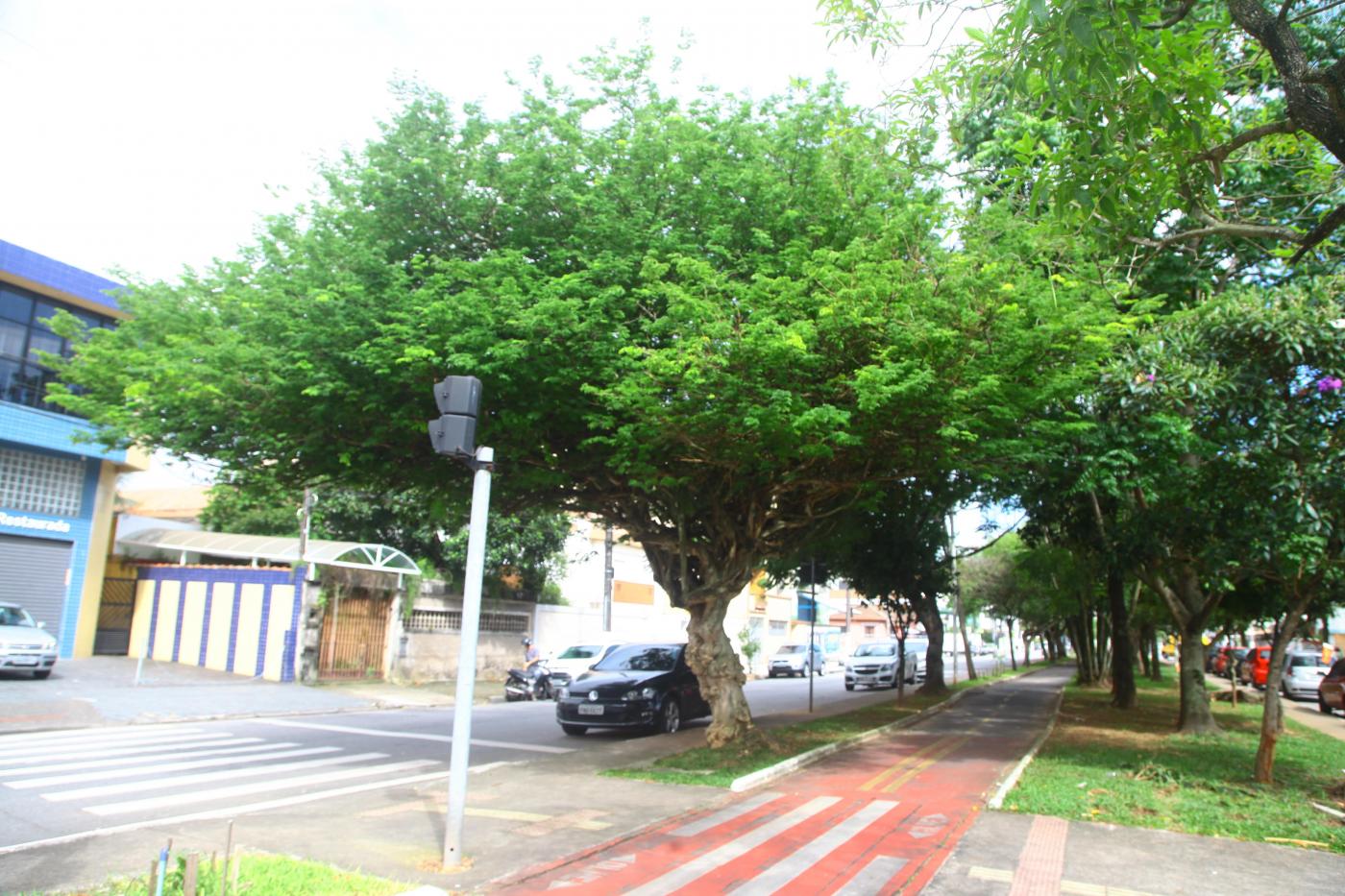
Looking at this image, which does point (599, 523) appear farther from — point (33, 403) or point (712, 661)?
point (33, 403)

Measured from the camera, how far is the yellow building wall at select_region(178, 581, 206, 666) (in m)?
24.9

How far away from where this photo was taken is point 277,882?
5.55 meters

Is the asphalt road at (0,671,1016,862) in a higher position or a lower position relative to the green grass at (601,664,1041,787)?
lower

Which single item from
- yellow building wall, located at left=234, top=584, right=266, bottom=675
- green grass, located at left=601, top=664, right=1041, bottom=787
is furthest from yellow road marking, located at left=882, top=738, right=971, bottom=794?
yellow building wall, located at left=234, top=584, right=266, bottom=675

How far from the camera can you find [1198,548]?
14125 millimetres

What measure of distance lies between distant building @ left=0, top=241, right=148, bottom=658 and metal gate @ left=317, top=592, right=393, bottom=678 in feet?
22.7

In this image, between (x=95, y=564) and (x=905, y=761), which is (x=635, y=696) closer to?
(x=905, y=761)

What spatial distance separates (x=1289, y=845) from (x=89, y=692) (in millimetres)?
20419

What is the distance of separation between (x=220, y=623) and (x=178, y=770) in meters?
15.6

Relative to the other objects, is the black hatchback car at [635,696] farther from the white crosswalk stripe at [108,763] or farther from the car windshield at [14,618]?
the car windshield at [14,618]

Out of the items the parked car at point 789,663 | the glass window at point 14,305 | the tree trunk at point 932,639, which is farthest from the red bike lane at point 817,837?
the parked car at point 789,663

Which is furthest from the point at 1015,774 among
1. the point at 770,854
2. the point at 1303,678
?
the point at 1303,678

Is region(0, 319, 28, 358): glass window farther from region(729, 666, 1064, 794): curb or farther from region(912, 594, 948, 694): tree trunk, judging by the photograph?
region(912, 594, 948, 694): tree trunk

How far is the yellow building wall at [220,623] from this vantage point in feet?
79.6
